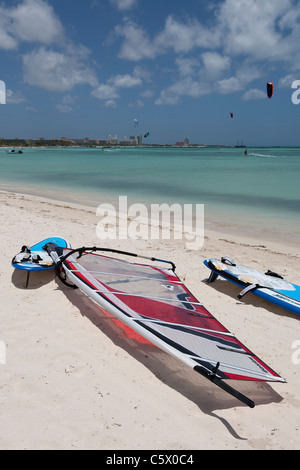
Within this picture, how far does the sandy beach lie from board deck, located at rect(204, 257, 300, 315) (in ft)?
0.58

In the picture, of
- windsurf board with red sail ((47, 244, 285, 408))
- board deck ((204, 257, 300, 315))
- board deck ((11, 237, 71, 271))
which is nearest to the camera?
windsurf board with red sail ((47, 244, 285, 408))

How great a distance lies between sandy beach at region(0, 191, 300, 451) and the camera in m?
2.45

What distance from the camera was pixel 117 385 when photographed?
2.96 metres

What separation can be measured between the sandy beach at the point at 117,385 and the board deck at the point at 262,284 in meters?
0.18

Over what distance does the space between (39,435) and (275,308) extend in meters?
3.72

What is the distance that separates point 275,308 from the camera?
477 centimetres

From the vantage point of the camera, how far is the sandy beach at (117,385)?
96.4 inches

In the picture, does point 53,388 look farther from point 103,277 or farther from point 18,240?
point 18,240
